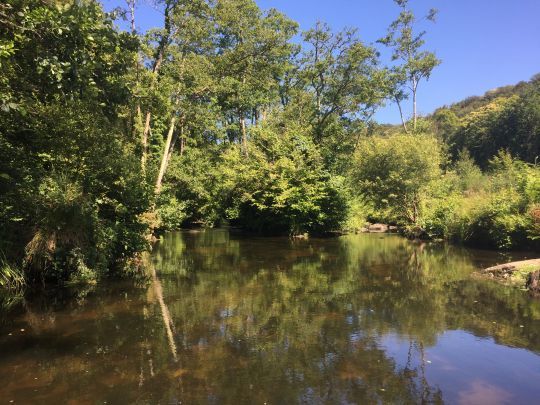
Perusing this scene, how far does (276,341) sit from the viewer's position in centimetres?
739

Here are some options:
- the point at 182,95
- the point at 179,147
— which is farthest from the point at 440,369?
the point at 179,147

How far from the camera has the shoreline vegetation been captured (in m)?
7.93

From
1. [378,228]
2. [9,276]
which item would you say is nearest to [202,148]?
[378,228]

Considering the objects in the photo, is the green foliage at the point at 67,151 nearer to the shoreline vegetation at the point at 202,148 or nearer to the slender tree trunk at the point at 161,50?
the shoreline vegetation at the point at 202,148

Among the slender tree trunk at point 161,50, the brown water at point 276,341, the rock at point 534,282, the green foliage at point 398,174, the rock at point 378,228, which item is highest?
the slender tree trunk at point 161,50

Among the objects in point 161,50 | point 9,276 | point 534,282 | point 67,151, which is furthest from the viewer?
point 161,50

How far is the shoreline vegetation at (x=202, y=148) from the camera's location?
7930mm

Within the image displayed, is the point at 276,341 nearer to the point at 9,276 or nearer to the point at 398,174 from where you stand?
the point at 9,276

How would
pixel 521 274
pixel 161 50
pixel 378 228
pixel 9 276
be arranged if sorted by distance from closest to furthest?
pixel 9 276 < pixel 521 274 < pixel 161 50 < pixel 378 228

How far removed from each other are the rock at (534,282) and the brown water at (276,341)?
0.39 meters

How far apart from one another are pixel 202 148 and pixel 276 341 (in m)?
32.2

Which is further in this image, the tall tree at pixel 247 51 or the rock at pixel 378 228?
the rock at pixel 378 228

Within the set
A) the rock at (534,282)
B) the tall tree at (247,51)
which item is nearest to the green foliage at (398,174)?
the tall tree at (247,51)

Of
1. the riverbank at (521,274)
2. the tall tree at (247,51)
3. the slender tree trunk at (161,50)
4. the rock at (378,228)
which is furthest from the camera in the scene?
the rock at (378,228)
